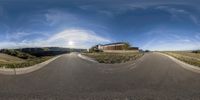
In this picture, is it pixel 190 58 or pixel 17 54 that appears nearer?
pixel 190 58

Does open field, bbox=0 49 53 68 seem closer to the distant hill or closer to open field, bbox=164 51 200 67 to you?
the distant hill

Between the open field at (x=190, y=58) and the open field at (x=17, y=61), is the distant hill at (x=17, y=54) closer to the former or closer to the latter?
the open field at (x=17, y=61)

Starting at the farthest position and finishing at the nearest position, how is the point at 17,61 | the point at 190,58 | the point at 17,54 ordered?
the point at 17,54, the point at 190,58, the point at 17,61

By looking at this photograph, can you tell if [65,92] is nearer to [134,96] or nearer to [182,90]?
[134,96]

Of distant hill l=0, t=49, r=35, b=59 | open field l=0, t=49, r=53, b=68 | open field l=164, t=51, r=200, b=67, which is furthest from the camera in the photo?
distant hill l=0, t=49, r=35, b=59

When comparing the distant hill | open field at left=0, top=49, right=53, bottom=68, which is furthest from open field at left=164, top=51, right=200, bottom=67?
the distant hill

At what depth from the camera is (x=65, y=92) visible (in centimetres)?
1145

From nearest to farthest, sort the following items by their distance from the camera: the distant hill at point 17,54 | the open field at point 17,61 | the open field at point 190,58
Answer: the open field at point 17,61 < the open field at point 190,58 < the distant hill at point 17,54

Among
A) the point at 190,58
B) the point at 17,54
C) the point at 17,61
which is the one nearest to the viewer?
the point at 17,61

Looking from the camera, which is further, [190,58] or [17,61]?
[190,58]

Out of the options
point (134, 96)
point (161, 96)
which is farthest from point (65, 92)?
point (161, 96)

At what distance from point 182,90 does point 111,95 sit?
10.7 feet

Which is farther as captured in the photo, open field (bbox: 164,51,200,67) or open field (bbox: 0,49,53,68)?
open field (bbox: 164,51,200,67)

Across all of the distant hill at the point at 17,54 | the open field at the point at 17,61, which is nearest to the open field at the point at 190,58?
the open field at the point at 17,61
